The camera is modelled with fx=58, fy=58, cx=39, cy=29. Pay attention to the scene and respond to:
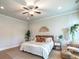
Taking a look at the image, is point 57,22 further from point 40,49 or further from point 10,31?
point 10,31

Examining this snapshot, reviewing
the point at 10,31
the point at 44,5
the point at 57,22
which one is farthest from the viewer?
the point at 10,31

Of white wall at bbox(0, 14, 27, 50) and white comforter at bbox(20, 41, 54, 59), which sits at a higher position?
white wall at bbox(0, 14, 27, 50)

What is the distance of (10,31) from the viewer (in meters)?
5.32

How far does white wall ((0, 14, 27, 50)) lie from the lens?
4.68 metres

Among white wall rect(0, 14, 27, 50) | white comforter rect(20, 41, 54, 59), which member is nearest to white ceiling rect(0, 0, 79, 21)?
white wall rect(0, 14, 27, 50)

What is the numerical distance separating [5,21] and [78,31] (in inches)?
230

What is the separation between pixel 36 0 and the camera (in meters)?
2.70

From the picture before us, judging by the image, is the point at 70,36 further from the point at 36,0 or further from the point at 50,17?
the point at 36,0

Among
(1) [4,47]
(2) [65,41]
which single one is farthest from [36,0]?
(1) [4,47]

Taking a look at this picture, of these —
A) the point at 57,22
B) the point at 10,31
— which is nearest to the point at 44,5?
the point at 57,22

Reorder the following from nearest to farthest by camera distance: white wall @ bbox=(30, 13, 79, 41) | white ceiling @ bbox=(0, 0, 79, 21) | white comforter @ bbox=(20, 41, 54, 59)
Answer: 1. white ceiling @ bbox=(0, 0, 79, 21)
2. white comforter @ bbox=(20, 41, 54, 59)
3. white wall @ bbox=(30, 13, 79, 41)

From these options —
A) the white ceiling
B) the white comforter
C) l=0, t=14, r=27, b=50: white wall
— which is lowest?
the white comforter

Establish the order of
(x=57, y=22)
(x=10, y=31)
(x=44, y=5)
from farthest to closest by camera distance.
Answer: (x=10, y=31) < (x=57, y=22) < (x=44, y=5)

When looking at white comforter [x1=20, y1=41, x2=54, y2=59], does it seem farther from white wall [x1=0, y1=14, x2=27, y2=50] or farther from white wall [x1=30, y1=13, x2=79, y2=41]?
white wall [x1=30, y1=13, x2=79, y2=41]
